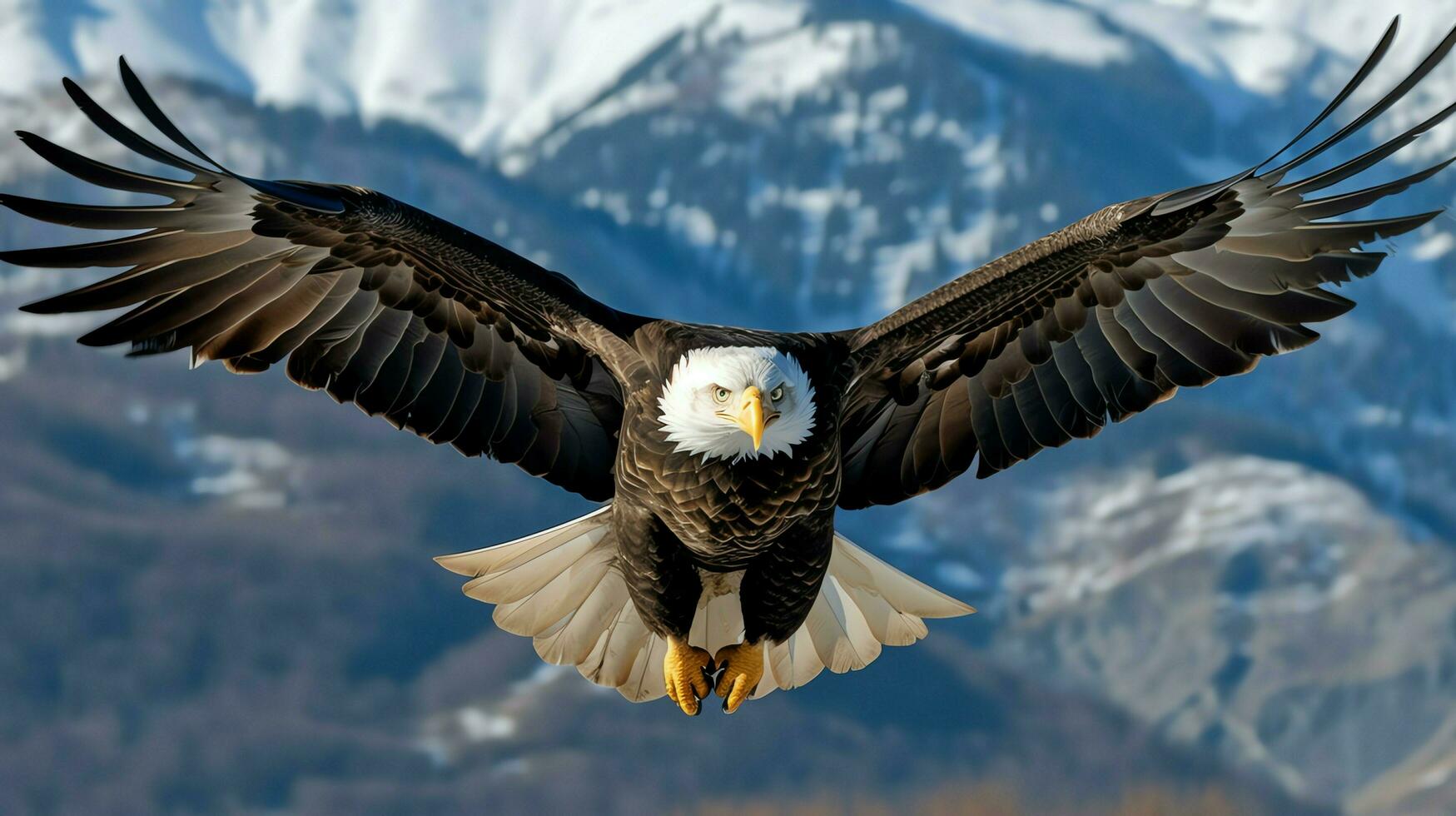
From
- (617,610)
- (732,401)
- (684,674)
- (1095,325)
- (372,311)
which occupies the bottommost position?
(684,674)

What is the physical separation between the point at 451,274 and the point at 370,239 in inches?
10.3

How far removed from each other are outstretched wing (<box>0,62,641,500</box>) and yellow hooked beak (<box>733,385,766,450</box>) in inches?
28.3

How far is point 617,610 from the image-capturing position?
22.0ft

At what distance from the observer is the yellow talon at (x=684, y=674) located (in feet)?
20.0

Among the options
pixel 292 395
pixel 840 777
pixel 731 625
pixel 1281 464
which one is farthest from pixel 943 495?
pixel 731 625

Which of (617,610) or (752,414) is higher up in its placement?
(617,610)

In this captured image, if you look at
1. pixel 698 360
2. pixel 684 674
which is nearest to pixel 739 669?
pixel 684 674

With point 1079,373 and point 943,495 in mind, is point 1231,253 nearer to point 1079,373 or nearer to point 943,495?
point 1079,373

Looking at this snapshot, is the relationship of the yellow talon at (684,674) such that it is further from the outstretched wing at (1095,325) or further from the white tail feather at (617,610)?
the outstretched wing at (1095,325)

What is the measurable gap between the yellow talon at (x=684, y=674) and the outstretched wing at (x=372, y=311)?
652mm

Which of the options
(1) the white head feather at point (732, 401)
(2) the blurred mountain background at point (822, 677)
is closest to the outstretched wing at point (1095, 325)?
(1) the white head feather at point (732, 401)

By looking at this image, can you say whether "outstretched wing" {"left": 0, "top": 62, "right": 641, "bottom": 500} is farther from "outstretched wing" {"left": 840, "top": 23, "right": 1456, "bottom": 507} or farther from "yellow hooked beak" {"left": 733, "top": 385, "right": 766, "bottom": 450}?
"outstretched wing" {"left": 840, "top": 23, "right": 1456, "bottom": 507}

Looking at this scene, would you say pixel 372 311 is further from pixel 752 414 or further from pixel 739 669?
pixel 739 669

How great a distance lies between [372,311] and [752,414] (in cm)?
148
